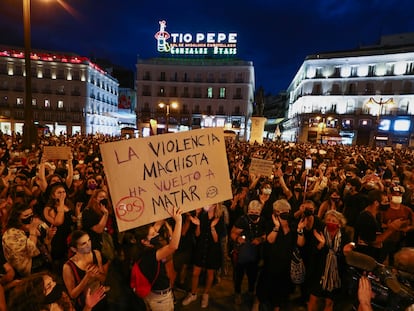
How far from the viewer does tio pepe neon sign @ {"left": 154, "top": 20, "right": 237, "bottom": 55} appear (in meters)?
55.4

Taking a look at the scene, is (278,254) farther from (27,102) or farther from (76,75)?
(76,75)

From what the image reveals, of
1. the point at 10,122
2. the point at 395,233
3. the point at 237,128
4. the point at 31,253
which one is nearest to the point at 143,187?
the point at 31,253

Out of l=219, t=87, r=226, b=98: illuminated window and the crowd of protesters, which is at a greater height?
l=219, t=87, r=226, b=98: illuminated window

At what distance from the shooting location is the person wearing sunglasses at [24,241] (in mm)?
2900

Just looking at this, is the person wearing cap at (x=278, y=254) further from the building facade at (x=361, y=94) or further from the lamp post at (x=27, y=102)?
the building facade at (x=361, y=94)

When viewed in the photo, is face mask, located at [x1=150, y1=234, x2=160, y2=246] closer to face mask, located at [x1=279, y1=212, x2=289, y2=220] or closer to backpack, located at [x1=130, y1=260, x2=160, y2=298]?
backpack, located at [x1=130, y1=260, x2=160, y2=298]

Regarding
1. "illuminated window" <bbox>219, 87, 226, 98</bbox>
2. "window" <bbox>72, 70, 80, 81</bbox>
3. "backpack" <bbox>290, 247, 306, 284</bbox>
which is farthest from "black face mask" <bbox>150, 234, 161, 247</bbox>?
"window" <bbox>72, 70, 80, 81</bbox>

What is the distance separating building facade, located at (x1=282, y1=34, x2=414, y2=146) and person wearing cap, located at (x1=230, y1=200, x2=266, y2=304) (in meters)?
42.1

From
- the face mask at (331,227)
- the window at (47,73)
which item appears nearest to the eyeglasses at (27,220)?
the face mask at (331,227)

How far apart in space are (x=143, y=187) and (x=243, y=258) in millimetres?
2088

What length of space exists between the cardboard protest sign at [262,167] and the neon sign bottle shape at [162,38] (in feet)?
180

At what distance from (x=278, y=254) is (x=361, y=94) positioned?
2091 inches

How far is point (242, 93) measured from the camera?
5512 cm

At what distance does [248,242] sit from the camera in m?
4.14
